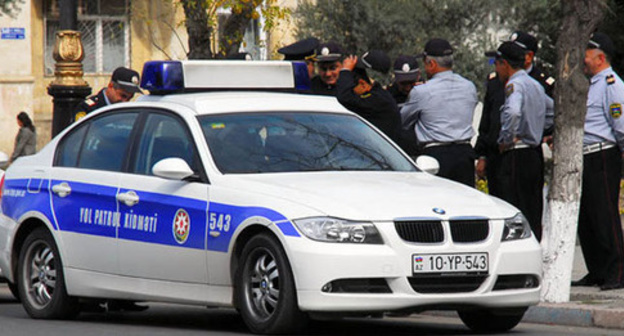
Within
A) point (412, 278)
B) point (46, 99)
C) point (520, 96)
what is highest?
point (520, 96)

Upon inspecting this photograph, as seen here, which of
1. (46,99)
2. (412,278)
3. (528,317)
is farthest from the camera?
(46,99)

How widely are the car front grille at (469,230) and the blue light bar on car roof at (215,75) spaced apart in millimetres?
2477

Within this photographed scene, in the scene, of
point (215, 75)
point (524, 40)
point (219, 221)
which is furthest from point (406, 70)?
point (219, 221)

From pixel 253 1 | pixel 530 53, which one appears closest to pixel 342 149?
pixel 530 53

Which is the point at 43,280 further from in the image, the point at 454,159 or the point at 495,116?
the point at 495,116

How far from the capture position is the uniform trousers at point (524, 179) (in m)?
11.5

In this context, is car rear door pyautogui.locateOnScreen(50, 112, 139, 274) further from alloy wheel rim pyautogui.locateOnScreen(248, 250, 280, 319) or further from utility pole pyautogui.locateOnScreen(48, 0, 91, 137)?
utility pole pyautogui.locateOnScreen(48, 0, 91, 137)

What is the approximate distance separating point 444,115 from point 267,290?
3482 millimetres

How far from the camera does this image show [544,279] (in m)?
10.7

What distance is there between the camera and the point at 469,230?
28.5 ft

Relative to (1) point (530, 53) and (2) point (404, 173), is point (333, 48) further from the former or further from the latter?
(2) point (404, 173)

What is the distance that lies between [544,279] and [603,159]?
5.07 feet

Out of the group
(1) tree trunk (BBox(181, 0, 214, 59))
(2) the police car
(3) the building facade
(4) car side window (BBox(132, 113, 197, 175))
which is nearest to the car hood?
(2) the police car

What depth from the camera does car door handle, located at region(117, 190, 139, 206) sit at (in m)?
9.70
